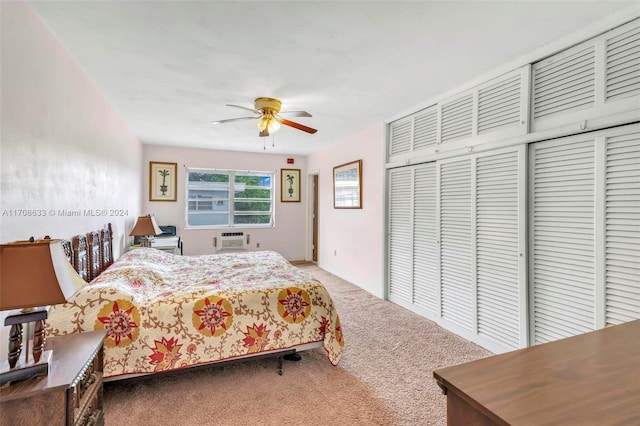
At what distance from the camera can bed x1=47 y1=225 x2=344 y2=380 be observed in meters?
1.83

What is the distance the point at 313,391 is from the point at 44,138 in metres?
2.40

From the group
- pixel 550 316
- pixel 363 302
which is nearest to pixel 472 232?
pixel 550 316

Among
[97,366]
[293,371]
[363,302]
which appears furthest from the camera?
[363,302]

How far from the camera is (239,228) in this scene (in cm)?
593

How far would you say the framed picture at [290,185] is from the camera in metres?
6.20

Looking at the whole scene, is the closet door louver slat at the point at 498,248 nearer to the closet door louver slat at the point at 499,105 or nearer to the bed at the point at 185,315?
the closet door louver slat at the point at 499,105

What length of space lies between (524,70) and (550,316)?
1.93 m

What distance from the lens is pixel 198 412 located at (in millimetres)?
1786

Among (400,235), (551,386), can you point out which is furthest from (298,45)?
(400,235)

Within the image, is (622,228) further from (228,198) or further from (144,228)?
(228,198)

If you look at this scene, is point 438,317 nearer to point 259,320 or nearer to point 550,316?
point 550,316

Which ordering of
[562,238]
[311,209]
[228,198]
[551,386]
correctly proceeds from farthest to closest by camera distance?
[311,209], [228,198], [562,238], [551,386]

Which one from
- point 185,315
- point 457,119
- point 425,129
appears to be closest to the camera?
point 185,315

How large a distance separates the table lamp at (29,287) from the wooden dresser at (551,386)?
4.54ft
